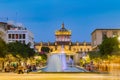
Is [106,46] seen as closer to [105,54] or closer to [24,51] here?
[105,54]

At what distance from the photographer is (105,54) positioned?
119438 mm

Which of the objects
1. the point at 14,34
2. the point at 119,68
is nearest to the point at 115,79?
the point at 119,68

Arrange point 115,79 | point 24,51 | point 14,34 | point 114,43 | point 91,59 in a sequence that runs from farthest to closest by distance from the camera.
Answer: point 14,34 → point 91,59 → point 24,51 → point 114,43 → point 115,79

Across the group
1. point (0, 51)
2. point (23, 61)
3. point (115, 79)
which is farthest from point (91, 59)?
point (115, 79)

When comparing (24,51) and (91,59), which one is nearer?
(24,51)

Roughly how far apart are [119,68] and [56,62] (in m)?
49.6

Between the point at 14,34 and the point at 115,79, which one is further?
the point at 14,34

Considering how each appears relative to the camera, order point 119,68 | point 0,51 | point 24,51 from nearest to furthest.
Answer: point 119,68 < point 0,51 < point 24,51

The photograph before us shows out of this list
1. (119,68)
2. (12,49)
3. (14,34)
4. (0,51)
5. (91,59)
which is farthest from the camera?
(14,34)

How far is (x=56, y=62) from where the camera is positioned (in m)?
87.2

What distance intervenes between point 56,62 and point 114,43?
33.2 m

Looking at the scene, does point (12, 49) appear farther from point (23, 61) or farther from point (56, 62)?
point (56, 62)

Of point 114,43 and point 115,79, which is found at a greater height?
point 114,43

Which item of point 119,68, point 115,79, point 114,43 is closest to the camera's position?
point 119,68
